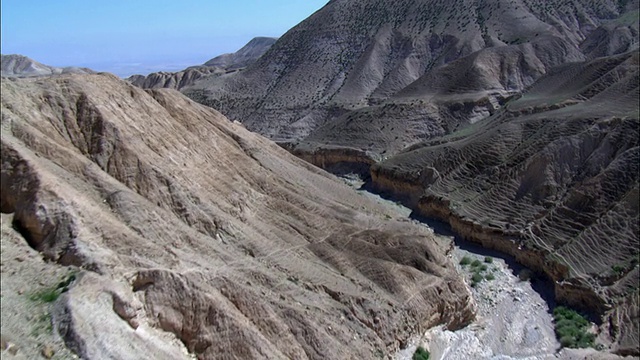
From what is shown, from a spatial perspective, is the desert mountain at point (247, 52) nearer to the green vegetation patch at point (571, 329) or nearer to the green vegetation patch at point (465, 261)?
the green vegetation patch at point (465, 261)

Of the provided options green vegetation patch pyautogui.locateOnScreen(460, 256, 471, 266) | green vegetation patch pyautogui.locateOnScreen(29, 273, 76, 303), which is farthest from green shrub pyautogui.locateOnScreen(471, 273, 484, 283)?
green vegetation patch pyautogui.locateOnScreen(29, 273, 76, 303)

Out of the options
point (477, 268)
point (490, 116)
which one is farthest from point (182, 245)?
point (490, 116)

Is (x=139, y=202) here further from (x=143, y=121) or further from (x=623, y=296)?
(x=623, y=296)

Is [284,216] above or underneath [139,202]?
underneath

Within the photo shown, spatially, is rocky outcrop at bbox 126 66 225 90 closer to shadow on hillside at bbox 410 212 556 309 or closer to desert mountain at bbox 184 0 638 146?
desert mountain at bbox 184 0 638 146

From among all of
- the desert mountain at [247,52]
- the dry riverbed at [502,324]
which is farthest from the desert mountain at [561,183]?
the desert mountain at [247,52]

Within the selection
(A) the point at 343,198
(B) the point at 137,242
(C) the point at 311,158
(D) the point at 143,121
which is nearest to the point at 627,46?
(C) the point at 311,158
